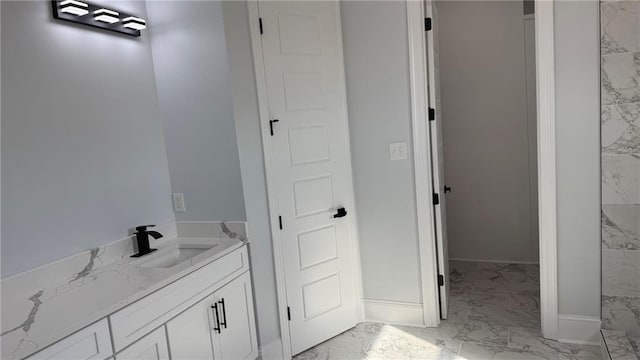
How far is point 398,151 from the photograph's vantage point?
2.85 metres

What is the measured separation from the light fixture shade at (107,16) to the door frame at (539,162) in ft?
5.65

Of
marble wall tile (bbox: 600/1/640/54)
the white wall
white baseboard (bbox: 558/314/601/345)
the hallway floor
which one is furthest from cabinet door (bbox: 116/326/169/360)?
the white wall

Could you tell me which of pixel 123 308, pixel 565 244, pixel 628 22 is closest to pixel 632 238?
pixel 565 244

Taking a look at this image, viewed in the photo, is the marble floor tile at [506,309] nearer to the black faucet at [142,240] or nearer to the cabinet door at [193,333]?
the cabinet door at [193,333]

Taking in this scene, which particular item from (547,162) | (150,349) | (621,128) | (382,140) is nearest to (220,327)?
(150,349)

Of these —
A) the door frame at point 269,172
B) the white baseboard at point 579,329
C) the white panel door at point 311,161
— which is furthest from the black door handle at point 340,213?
the white baseboard at point 579,329

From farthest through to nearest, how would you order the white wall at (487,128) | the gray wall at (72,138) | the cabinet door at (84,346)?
Result: the white wall at (487,128)
the gray wall at (72,138)
the cabinet door at (84,346)

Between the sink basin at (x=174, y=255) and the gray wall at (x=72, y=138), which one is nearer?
the gray wall at (x=72, y=138)

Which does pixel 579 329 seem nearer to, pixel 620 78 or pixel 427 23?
pixel 620 78

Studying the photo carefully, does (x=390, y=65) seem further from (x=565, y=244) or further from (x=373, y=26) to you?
(x=565, y=244)

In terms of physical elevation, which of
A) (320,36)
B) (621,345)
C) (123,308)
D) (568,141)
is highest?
(320,36)

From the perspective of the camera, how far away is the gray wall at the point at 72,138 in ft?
5.84

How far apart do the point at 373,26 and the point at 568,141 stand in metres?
1.40

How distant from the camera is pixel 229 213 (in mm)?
2477
